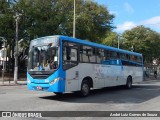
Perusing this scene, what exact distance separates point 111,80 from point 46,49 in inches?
246

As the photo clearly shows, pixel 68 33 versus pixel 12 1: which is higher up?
pixel 12 1

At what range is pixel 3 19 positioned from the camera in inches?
1462

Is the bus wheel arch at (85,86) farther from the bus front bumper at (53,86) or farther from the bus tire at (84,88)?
the bus front bumper at (53,86)

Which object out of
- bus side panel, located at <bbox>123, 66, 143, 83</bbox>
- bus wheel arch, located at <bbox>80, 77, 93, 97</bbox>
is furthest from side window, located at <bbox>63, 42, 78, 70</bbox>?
bus side panel, located at <bbox>123, 66, 143, 83</bbox>

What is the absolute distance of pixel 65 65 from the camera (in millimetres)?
14742

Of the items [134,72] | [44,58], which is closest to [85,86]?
[44,58]

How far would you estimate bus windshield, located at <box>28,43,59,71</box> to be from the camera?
572 inches

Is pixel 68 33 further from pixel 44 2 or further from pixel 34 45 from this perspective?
pixel 34 45

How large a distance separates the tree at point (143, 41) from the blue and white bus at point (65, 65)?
2030 inches

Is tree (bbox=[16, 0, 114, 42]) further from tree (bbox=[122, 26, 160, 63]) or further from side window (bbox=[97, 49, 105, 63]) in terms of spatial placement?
tree (bbox=[122, 26, 160, 63])

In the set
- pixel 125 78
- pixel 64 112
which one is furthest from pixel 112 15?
pixel 64 112

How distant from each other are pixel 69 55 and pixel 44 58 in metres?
1.25

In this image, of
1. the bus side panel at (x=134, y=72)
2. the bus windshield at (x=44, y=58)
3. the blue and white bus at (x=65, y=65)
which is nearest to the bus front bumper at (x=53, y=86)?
the blue and white bus at (x=65, y=65)

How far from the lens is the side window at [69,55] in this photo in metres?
14.8
